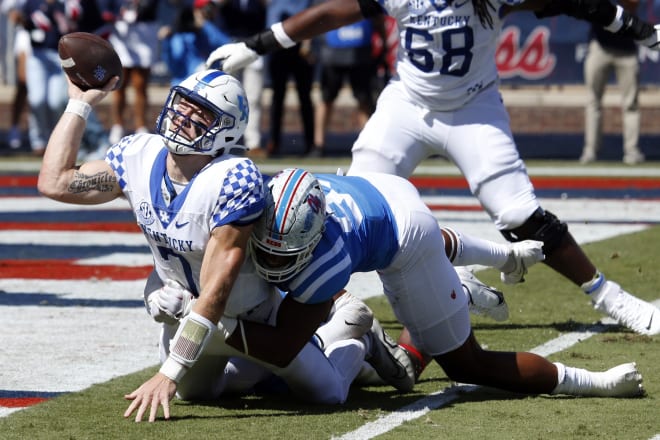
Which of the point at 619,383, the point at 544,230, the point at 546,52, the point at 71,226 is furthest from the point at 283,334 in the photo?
the point at 546,52

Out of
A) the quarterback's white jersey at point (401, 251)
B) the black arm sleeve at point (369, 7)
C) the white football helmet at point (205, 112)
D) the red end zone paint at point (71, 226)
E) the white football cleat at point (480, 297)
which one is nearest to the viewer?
the white football helmet at point (205, 112)

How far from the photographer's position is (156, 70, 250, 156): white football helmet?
4559 mm

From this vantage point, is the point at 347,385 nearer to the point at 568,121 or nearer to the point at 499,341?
the point at 499,341

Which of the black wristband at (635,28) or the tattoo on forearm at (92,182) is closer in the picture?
the tattoo on forearm at (92,182)

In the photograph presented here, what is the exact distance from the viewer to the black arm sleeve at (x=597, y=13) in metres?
6.40

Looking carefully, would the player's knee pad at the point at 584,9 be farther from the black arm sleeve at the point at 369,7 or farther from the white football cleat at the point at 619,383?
the white football cleat at the point at 619,383

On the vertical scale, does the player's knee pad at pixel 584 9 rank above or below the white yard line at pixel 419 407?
above

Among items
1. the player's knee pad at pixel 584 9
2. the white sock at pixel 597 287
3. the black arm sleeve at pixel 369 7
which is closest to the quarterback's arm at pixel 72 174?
the black arm sleeve at pixel 369 7

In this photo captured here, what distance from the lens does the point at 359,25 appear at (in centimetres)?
1451

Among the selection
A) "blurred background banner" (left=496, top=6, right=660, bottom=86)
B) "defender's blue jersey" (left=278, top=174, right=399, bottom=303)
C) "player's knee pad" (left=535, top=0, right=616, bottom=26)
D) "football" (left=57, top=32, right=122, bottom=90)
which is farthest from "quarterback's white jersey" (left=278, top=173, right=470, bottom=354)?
"blurred background banner" (left=496, top=6, right=660, bottom=86)

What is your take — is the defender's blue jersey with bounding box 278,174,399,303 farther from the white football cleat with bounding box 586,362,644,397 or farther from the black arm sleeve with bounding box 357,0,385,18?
the black arm sleeve with bounding box 357,0,385,18

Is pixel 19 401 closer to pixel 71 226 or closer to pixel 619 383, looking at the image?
pixel 619 383

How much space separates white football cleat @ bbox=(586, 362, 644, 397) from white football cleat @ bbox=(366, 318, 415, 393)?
2.11 ft

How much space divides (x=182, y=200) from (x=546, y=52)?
44.0 ft
